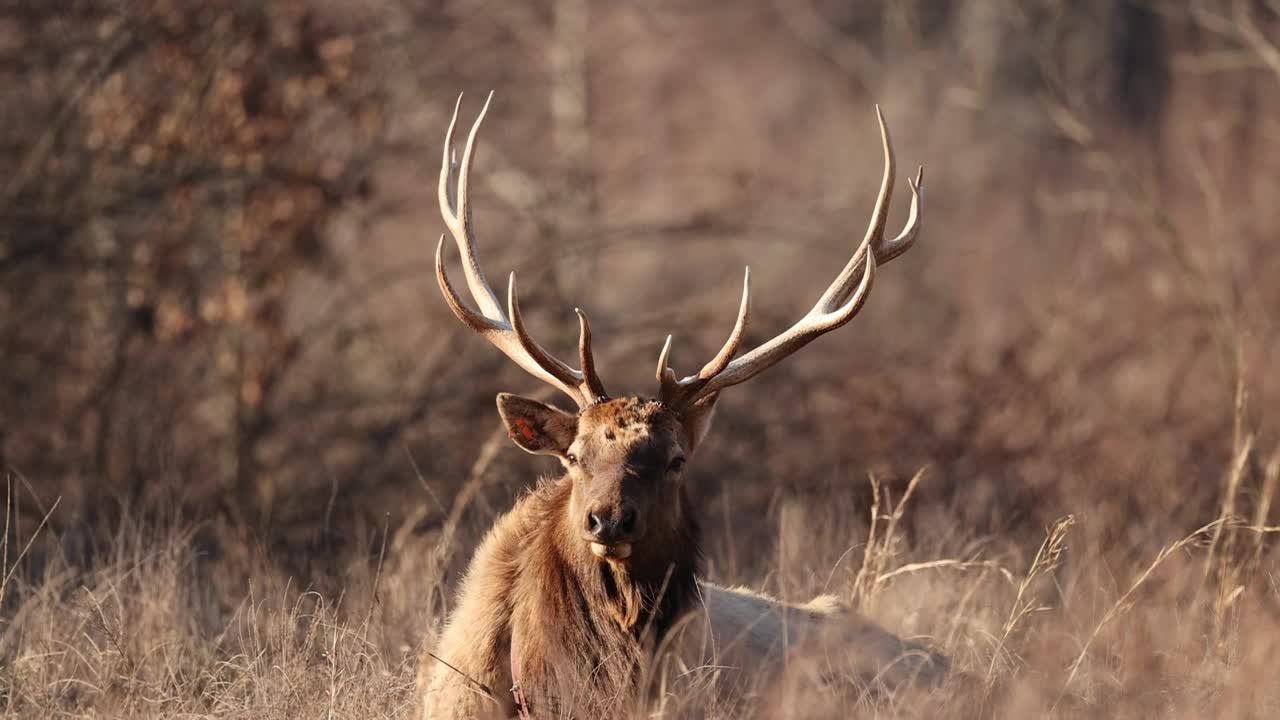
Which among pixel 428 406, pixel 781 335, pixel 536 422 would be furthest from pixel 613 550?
pixel 428 406

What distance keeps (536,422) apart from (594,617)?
614mm

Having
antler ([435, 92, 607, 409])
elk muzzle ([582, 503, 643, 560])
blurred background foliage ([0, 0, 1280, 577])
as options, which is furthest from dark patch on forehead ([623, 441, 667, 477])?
blurred background foliage ([0, 0, 1280, 577])

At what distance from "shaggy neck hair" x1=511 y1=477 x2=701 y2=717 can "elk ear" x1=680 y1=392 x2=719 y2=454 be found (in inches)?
10.6

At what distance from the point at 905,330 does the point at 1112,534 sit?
679 cm

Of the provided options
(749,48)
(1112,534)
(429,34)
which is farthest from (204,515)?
(749,48)

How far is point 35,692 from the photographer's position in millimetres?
4883

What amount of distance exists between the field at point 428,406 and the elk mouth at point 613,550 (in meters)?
0.43

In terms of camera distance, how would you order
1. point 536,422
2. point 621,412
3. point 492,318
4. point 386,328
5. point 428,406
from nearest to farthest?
point 621,412 → point 536,422 → point 492,318 → point 428,406 → point 386,328

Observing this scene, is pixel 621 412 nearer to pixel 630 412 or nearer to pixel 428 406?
pixel 630 412

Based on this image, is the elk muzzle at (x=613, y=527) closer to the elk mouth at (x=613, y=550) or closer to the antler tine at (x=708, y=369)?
the elk mouth at (x=613, y=550)

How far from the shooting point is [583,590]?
4.70 meters

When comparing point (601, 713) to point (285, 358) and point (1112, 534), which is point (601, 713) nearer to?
point (1112, 534)

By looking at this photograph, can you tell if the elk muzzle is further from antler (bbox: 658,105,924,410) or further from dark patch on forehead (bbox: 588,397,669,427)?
antler (bbox: 658,105,924,410)

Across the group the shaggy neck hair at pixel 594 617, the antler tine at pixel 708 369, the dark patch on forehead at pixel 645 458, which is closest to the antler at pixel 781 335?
the antler tine at pixel 708 369
